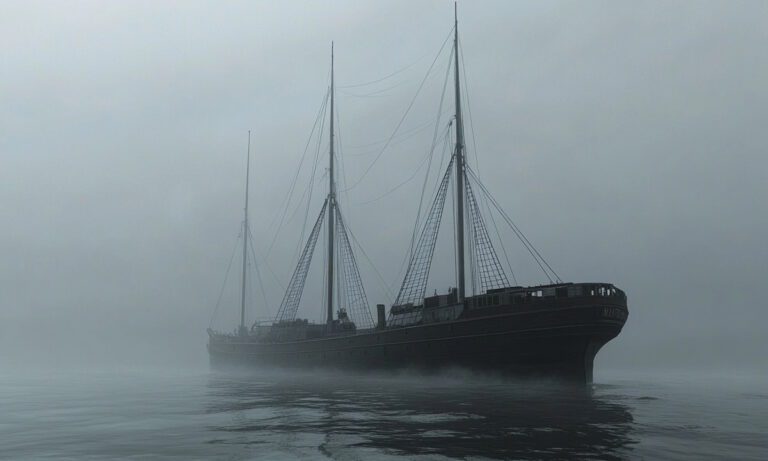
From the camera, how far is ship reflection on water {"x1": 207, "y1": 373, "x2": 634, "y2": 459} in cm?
1445

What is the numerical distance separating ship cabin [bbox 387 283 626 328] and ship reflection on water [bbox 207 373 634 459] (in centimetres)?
901

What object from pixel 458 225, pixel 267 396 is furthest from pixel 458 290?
pixel 267 396

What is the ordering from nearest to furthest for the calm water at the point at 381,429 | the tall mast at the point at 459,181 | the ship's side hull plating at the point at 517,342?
the calm water at the point at 381,429, the ship's side hull plating at the point at 517,342, the tall mast at the point at 459,181

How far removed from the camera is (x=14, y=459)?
531 inches

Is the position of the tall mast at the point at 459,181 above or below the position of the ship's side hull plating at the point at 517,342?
above

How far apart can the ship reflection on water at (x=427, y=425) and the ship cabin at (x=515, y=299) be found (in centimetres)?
901

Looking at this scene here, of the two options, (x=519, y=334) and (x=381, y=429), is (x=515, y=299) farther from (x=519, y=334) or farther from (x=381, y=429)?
(x=381, y=429)

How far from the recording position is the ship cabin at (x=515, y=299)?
3894 centimetres

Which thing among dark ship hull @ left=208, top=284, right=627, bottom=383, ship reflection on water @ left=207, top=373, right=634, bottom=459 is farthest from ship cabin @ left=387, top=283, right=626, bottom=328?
ship reflection on water @ left=207, top=373, right=634, bottom=459

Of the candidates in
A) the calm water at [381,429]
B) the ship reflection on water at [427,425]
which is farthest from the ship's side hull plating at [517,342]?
the calm water at [381,429]

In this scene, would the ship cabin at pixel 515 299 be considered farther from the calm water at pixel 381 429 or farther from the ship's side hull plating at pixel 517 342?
the calm water at pixel 381 429

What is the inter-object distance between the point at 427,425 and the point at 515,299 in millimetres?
22493

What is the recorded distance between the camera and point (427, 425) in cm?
1877

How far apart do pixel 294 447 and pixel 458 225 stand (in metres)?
35.7
